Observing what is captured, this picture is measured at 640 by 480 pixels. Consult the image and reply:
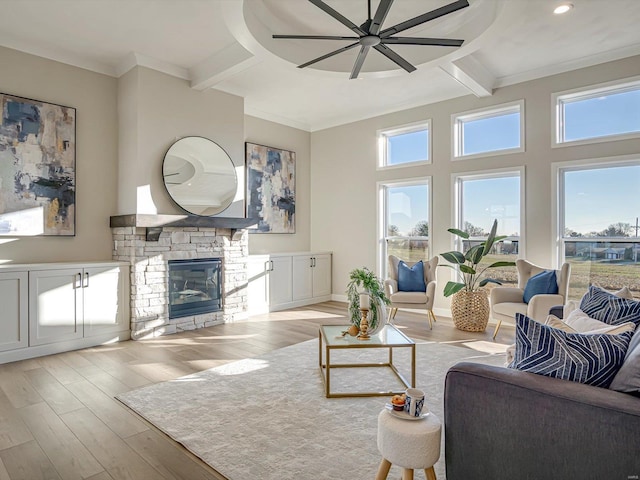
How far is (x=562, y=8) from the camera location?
361 cm

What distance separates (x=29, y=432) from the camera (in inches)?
96.3

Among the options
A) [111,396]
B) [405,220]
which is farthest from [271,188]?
[111,396]

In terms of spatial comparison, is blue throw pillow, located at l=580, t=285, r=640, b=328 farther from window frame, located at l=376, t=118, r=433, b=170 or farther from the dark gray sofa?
window frame, located at l=376, t=118, r=433, b=170

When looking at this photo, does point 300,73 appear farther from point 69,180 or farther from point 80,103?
point 69,180

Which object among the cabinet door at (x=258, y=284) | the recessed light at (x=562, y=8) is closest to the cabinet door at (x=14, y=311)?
the cabinet door at (x=258, y=284)

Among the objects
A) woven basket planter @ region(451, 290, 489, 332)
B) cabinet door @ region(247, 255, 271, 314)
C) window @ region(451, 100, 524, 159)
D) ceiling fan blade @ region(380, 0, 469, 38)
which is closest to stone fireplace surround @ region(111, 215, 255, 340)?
cabinet door @ region(247, 255, 271, 314)

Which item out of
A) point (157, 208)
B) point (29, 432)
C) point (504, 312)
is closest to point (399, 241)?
point (504, 312)

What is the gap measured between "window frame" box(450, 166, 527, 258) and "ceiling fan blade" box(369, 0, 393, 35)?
3.17 m

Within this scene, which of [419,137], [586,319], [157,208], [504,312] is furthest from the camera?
[419,137]

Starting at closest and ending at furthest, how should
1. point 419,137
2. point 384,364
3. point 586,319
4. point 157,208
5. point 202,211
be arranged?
point 586,319 → point 384,364 → point 157,208 → point 202,211 → point 419,137

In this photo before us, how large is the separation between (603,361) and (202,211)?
471cm

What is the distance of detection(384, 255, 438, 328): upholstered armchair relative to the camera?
17.2 ft

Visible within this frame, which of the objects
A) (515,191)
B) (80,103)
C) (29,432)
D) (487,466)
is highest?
(80,103)

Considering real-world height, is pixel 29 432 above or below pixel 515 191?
below
